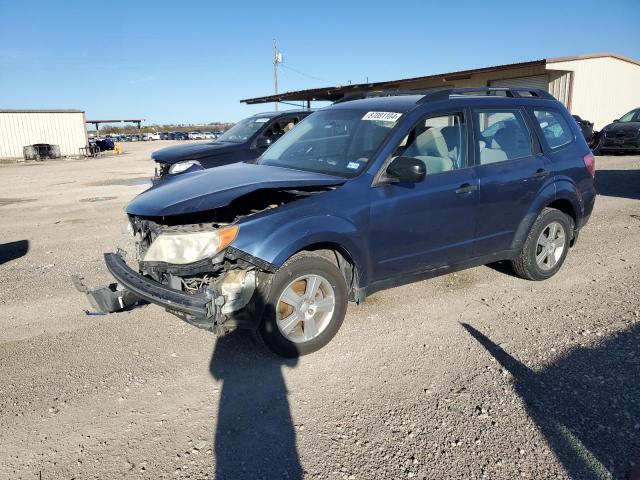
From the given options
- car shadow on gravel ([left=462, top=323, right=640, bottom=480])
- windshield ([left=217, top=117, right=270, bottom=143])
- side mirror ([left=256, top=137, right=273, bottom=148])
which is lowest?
car shadow on gravel ([left=462, top=323, right=640, bottom=480])

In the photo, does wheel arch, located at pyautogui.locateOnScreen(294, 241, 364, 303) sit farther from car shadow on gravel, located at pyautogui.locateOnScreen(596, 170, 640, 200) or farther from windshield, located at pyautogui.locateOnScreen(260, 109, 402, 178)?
car shadow on gravel, located at pyautogui.locateOnScreen(596, 170, 640, 200)

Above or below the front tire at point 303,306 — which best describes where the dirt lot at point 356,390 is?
below

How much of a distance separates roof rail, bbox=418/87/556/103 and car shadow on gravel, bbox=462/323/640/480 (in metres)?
2.14

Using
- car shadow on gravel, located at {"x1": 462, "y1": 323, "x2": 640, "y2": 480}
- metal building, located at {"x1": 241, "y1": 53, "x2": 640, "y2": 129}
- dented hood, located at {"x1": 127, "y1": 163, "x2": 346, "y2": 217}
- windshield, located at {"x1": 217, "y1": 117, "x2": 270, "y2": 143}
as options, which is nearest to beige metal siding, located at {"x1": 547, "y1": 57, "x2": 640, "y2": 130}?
metal building, located at {"x1": 241, "y1": 53, "x2": 640, "y2": 129}

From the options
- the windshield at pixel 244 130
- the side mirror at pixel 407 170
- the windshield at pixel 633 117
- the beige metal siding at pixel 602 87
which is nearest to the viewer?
the side mirror at pixel 407 170

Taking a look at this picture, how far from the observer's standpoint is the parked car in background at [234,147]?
8.28m

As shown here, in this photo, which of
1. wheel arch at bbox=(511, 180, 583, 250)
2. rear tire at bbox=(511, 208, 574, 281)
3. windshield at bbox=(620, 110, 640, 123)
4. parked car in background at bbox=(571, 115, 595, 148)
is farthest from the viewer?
windshield at bbox=(620, 110, 640, 123)

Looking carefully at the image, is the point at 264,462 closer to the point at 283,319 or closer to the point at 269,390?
the point at 269,390

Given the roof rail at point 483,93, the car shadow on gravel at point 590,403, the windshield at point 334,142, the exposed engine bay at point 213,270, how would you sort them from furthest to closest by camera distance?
the roof rail at point 483,93 → the windshield at point 334,142 → the exposed engine bay at point 213,270 → the car shadow on gravel at point 590,403

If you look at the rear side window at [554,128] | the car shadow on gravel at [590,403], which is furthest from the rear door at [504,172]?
the car shadow on gravel at [590,403]

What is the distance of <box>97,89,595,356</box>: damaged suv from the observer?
3.31 metres

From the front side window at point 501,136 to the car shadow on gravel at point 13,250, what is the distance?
6.13 meters

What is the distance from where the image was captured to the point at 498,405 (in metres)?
3.01

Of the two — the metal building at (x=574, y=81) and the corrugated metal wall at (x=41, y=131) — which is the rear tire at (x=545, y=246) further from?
the corrugated metal wall at (x=41, y=131)
